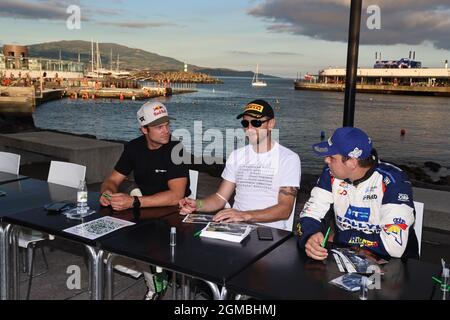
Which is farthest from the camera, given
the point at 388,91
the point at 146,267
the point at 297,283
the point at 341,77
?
the point at 341,77

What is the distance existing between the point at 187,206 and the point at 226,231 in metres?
0.60

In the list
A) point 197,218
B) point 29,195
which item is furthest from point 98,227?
point 29,195

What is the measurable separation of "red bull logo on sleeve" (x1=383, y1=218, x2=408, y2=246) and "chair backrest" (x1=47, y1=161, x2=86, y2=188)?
2875 mm

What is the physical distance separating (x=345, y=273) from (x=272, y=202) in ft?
4.32

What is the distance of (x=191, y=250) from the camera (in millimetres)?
2252

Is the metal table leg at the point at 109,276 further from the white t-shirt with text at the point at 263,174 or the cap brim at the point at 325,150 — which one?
the cap brim at the point at 325,150

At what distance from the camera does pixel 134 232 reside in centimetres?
254

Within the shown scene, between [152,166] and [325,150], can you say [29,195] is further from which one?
[325,150]

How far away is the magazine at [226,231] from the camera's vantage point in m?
2.46

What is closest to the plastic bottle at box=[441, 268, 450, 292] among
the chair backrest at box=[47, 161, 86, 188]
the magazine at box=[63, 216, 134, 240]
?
the magazine at box=[63, 216, 134, 240]

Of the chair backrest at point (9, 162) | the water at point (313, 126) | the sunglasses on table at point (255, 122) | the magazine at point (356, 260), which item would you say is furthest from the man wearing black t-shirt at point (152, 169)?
the water at point (313, 126)

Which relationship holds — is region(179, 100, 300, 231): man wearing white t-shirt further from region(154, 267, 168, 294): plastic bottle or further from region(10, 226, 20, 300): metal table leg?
region(10, 226, 20, 300): metal table leg
